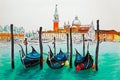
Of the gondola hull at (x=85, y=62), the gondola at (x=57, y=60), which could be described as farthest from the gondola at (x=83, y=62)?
the gondola at (x=57, y=60)

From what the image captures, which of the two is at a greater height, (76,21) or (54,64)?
(76,21)

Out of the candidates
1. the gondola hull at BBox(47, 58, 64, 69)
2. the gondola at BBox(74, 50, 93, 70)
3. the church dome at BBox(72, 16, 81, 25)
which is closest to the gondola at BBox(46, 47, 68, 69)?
the gondola hull at BBox(47, 58, 64, 69)

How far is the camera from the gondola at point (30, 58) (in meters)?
2.24

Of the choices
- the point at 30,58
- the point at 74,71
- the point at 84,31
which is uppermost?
the point at 84,31

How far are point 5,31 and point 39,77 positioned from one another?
0.50m

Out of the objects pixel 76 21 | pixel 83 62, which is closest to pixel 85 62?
pixel 83 62

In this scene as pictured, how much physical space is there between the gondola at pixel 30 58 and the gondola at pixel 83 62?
33 cm

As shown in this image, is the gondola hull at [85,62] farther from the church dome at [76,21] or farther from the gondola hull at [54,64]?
the church dome at [76,21]

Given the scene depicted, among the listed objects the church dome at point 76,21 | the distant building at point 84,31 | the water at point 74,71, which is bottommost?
the water at point 74,71

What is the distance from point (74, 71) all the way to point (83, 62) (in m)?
0.11

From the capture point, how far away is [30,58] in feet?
7.41

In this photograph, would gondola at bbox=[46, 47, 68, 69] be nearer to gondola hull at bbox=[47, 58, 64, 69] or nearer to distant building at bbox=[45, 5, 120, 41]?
gondola hull at bbox=[47, 58, 64, 69]

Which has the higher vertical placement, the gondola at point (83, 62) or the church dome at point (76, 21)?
the church dome at point (76, 21)

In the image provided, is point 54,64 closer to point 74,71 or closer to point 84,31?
point 74,71
